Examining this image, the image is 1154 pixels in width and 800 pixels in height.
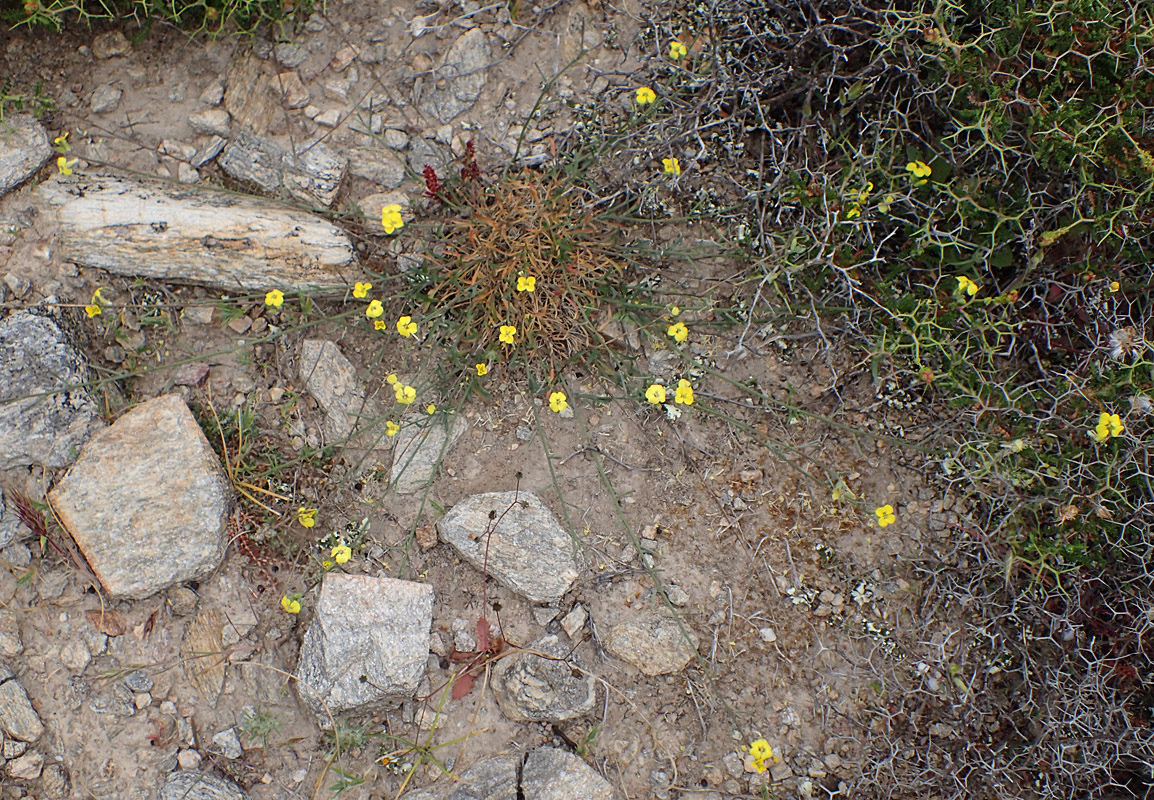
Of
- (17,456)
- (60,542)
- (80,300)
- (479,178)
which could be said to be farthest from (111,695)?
(479,178)

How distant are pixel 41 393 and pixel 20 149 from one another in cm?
117

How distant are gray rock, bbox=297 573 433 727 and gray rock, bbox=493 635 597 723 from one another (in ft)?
1.24

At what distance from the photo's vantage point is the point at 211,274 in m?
3.52

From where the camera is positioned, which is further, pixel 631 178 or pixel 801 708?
pixel 631 178

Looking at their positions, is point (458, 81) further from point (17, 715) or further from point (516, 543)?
point (17, 715)

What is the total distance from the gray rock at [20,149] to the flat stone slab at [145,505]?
4.04 feet

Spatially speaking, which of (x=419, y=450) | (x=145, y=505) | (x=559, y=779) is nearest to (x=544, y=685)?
(x=559, y=779)

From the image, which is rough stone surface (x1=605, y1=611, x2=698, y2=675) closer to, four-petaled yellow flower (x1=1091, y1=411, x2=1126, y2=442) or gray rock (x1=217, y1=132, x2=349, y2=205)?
four-petaled yellow flower (x1=1091, y1=411, x2=1126, y2=442)

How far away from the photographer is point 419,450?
352 centimetres

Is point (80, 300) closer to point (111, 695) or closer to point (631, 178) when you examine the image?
point (111, 695)

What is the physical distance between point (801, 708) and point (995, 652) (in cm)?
88

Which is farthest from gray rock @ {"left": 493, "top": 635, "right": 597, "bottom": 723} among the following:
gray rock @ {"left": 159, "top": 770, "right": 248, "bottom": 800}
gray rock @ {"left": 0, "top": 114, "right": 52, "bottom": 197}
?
gray rock @ {"left": 0, "top": 114, "right": 52, "bottom": 197}

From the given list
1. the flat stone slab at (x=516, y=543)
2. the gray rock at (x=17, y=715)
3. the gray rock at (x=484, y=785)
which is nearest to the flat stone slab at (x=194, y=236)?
the flat stone slab at (x=516, y=543)

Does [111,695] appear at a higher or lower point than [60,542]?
lower
